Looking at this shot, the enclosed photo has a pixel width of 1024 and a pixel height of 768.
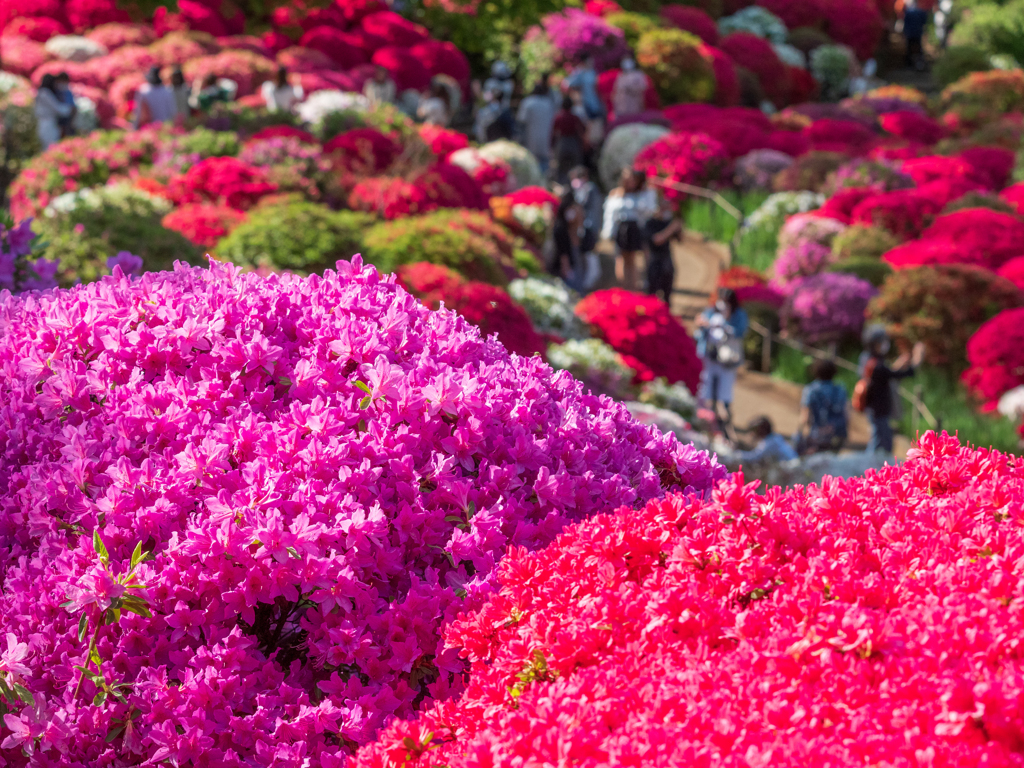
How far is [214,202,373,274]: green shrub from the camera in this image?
29.6 feet

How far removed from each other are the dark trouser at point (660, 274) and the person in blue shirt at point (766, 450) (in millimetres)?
4323

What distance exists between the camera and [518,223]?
15.2 meters

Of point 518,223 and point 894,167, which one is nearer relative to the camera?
point 518,223

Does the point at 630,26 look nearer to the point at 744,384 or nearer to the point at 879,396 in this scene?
the point at 744,384

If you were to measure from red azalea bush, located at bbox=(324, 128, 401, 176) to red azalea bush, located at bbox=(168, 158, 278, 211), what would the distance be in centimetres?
174

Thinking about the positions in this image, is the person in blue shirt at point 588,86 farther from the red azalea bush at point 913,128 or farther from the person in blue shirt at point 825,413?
the person in blue shirt at point 825,413

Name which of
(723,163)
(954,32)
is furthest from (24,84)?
(954,32)

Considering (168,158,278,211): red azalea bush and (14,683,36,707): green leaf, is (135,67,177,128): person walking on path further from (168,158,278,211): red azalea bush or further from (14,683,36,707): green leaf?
(14,683,36,707): green leaf

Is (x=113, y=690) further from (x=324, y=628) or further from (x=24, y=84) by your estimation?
(x=24, y=84)

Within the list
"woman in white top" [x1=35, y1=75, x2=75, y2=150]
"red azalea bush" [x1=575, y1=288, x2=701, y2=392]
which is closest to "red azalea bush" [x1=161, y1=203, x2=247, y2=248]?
"red azalea bush" [x1=575, y1=288, x2=701, y2=392]

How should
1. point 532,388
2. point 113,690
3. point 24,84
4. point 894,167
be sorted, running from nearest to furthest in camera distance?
point 113,690, point 532,388, point 894,167, point 24,84

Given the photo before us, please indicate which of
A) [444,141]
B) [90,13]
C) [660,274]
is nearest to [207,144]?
[444,141]

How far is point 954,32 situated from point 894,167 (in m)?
19.4

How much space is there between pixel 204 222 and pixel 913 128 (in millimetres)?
19190
